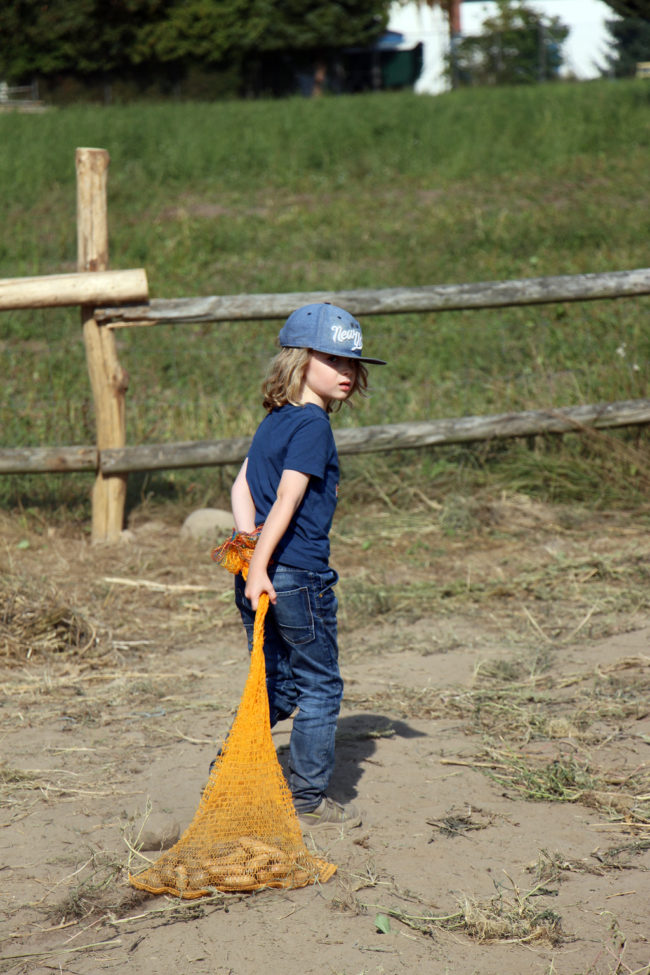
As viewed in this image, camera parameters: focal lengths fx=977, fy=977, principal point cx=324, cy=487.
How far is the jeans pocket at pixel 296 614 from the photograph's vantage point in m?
2.65

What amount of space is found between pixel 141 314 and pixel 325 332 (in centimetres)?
286

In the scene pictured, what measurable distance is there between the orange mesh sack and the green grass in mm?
3362

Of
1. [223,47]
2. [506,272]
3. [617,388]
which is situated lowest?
[617,388]

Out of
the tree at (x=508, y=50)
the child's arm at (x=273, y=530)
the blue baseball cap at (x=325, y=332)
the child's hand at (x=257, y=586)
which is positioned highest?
the tree at (x=508, y=50)

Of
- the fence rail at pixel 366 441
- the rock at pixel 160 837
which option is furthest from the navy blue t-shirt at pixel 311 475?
the fence rail at pixel 366 441

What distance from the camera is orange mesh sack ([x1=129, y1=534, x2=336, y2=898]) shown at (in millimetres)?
2416

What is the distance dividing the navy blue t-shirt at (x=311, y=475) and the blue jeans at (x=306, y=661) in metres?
0.05

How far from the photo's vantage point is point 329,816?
9.02ft

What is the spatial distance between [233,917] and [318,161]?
1339cm

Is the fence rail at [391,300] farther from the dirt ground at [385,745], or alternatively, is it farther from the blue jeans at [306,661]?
the blue jeans at [306,661]

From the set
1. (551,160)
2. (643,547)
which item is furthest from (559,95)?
(643,547)

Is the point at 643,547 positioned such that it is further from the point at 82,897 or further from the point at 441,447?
the point at 82,897

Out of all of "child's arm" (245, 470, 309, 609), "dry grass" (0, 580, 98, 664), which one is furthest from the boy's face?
"dry grass" (0, 580, 98, 664)

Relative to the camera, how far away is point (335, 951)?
2158 mm
